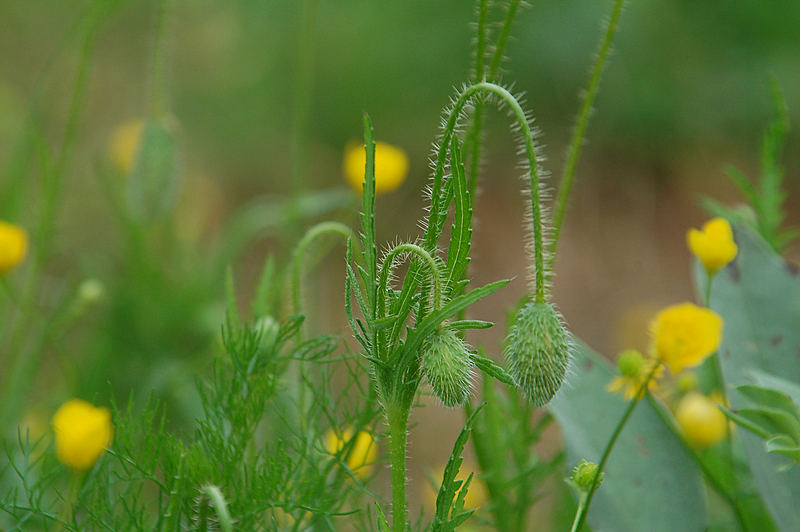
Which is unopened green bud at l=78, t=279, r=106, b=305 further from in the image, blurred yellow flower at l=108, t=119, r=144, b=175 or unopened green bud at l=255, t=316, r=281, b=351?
blurred yellow flower at l=108, t=119, r=144, b=175

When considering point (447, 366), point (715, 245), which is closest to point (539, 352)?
point (447, 366)

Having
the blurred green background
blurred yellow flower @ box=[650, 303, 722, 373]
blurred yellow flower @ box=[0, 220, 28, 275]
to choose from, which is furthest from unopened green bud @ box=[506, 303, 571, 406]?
the blurred green background

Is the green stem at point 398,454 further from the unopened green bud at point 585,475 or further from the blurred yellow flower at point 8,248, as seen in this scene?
the blurred yellow flower at point 8,248

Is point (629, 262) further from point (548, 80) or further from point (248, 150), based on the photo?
point (248, 150)

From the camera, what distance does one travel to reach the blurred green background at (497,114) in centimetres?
289

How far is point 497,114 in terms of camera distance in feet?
9.98

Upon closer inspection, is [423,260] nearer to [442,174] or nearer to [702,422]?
[442,174]

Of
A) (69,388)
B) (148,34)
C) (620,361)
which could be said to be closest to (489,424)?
(620,361)

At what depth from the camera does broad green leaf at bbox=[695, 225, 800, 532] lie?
113cm

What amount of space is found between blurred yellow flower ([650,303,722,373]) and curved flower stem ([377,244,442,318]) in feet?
0.95

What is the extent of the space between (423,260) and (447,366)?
9 centimetres

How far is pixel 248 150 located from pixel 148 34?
1.89ft

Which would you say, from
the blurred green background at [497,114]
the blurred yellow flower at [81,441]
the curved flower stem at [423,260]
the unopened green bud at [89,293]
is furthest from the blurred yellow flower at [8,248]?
the blurred green background at [497,114]

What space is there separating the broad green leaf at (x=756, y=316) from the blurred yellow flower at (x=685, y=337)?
196 mm
